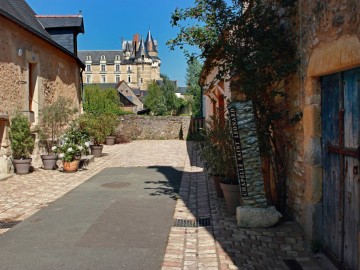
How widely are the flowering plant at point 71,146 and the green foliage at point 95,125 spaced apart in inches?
105

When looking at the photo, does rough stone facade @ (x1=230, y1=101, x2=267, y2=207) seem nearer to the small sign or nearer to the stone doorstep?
the small sign

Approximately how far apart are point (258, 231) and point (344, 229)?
4.63 feet

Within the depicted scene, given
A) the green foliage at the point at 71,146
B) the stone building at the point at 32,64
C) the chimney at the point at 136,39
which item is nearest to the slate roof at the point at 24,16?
the stone building at the point at 32,64

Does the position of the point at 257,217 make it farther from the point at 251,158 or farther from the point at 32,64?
the point at 32,64

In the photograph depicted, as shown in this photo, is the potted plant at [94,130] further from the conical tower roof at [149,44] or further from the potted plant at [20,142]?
the conical tower roof at [149,44]

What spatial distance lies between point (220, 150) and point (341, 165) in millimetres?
2715

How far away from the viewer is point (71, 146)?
1063 cm

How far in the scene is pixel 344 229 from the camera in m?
3.61

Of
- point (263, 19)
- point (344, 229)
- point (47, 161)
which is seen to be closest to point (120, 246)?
point (344, 229)

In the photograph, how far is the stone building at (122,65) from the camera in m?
94.1

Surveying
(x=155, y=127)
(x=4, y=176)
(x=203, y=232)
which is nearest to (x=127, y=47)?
(x=155, y=127)

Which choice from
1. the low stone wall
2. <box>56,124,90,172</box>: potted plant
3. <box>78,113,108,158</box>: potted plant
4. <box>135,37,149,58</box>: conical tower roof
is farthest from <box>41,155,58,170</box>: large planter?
<box>135,37,149,58</box>: conical tower roof

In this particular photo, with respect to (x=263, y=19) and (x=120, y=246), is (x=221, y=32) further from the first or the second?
(x=120, y=246)

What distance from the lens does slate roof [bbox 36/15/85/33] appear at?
49.6 feet
